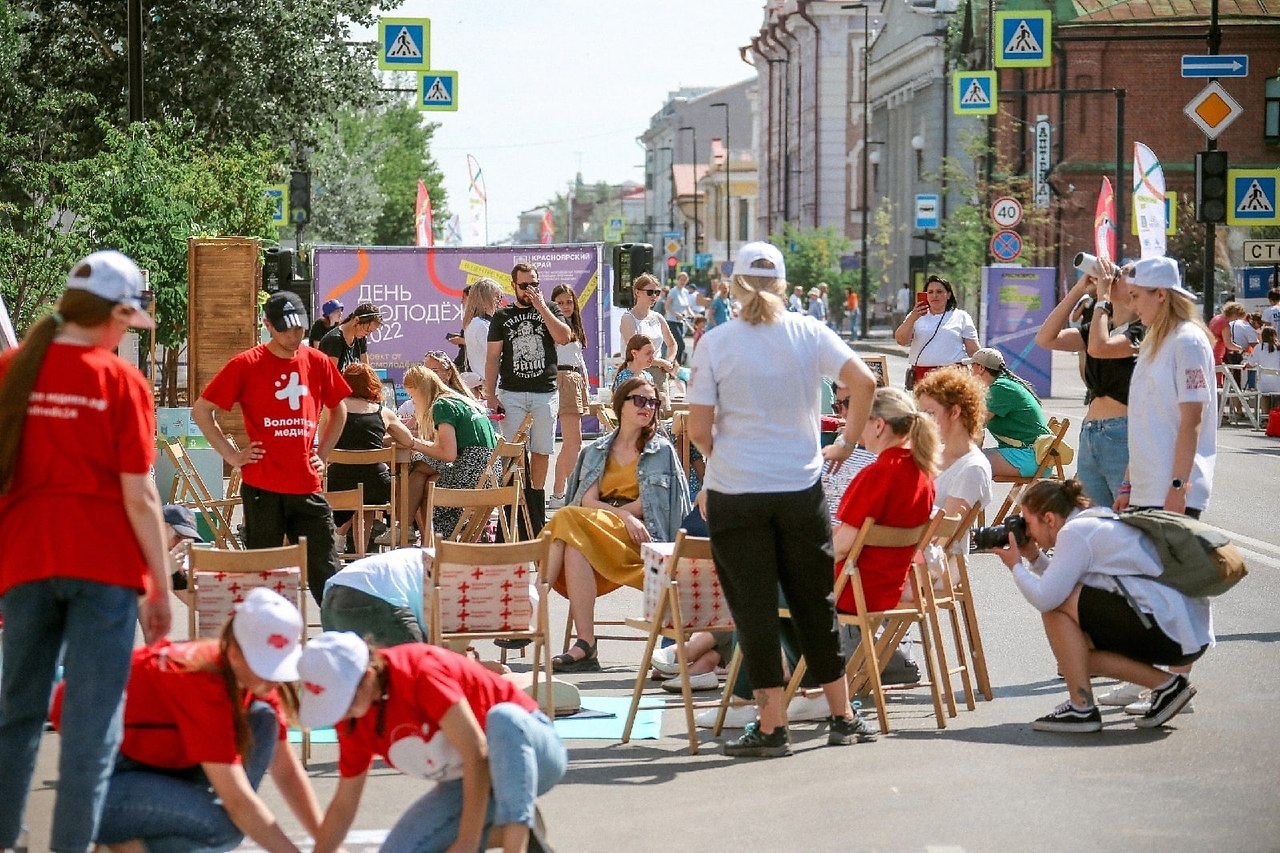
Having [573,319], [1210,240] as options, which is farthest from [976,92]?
[573,319]

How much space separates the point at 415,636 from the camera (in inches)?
302

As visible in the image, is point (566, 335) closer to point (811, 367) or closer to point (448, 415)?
point (448, 415)

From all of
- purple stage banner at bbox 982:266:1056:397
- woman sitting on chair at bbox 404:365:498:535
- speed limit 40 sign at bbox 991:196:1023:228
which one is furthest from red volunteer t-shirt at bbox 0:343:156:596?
speed limit 40 sign at bbox 991:196:1023:228

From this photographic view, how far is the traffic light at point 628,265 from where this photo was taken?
78.1 feet

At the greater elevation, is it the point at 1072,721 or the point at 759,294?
the point at 759,294

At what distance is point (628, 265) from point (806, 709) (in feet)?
53.5

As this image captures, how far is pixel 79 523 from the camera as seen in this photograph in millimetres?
5402

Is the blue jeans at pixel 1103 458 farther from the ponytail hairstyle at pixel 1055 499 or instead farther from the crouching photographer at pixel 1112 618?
the crouching photographer at pixel 1112 618

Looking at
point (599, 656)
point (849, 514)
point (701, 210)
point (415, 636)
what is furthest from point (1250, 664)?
point (701, 210)

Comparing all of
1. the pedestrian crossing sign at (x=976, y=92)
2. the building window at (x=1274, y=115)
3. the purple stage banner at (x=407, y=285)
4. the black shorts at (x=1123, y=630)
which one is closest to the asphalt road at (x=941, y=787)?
the black shorts at (x=1123, y=630)

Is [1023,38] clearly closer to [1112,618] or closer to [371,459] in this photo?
[371,459]

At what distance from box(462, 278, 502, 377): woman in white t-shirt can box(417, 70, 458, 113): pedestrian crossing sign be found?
14271mm

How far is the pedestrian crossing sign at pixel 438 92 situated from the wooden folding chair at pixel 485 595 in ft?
77.9

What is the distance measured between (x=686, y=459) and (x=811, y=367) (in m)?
5.55
